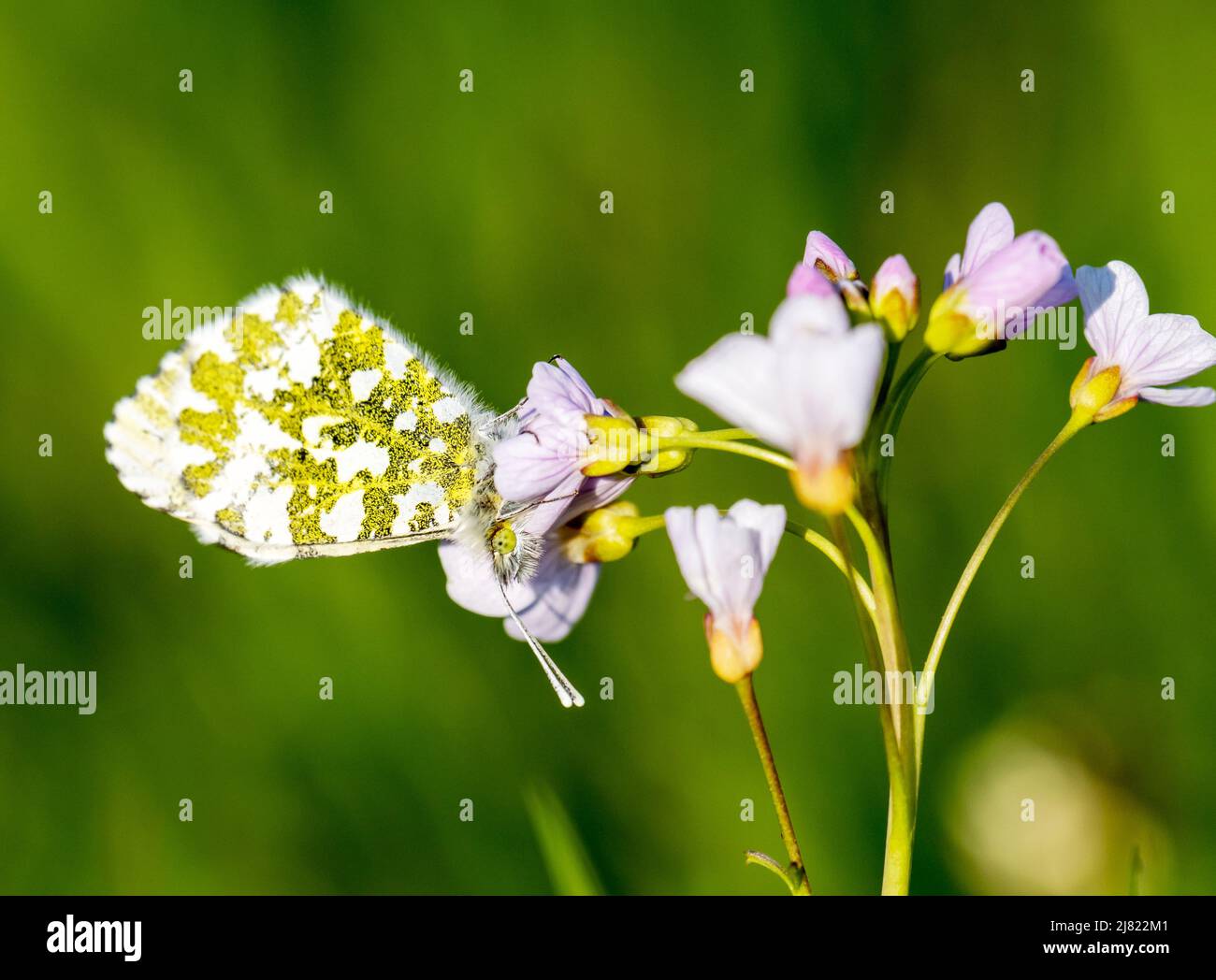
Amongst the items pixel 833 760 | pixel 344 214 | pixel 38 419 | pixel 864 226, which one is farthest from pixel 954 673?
pixel 38 419

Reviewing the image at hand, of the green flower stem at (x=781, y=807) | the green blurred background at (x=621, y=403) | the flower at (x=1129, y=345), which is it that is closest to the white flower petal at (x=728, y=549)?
the green flower stem at (x=781, y=807)

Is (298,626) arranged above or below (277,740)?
above

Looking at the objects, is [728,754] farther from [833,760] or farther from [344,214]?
[344,214]

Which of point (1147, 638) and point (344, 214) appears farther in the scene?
point (344, 214)

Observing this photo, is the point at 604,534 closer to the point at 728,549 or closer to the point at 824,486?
the point at 728,549

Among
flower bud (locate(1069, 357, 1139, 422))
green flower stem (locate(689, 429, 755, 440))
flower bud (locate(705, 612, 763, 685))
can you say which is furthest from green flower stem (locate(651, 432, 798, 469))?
flower bud (locate(1069, 357, 1139, 422))

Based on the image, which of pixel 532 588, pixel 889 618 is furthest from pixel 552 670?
pixel 889 618
